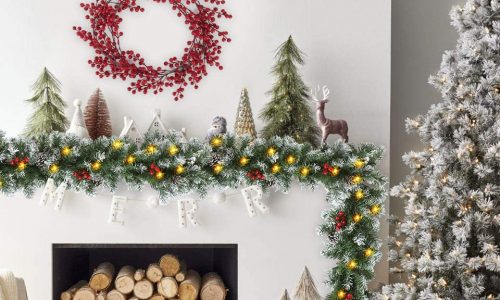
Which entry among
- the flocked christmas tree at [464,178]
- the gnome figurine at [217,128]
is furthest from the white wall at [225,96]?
the flocked christmas tree at [464,178]

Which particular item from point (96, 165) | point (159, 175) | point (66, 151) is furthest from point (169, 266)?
point (66, 151)

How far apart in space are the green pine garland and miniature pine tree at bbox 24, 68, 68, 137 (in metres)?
0.17

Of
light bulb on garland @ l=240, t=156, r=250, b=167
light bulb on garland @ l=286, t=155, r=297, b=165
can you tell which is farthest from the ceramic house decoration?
light bulb on garland @ l=286, t=155, r=297, b=165

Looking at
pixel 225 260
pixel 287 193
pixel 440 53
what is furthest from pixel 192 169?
pixel 440 53

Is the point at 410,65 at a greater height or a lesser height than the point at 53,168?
greater

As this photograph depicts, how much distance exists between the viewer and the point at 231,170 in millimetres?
2828

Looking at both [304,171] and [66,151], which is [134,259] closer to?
[66,151]

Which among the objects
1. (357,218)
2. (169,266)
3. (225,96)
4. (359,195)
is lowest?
(169,266)

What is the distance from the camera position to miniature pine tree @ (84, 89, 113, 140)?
2.97 meters

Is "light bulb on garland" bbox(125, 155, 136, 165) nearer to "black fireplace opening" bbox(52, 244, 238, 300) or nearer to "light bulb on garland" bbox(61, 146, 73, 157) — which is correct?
"light bulb on garland" bbox(61, 146, 73, 157)

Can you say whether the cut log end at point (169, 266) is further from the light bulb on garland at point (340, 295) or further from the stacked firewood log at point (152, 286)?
the light bulb on garland at point (340, 295)

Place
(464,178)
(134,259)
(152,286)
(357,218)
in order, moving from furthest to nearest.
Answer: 1. (134,259)
2. (152,286)
3. (357,218)
4. (464,178)

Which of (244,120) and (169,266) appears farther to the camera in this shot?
(169,266)

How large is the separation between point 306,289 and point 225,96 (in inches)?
41.5
